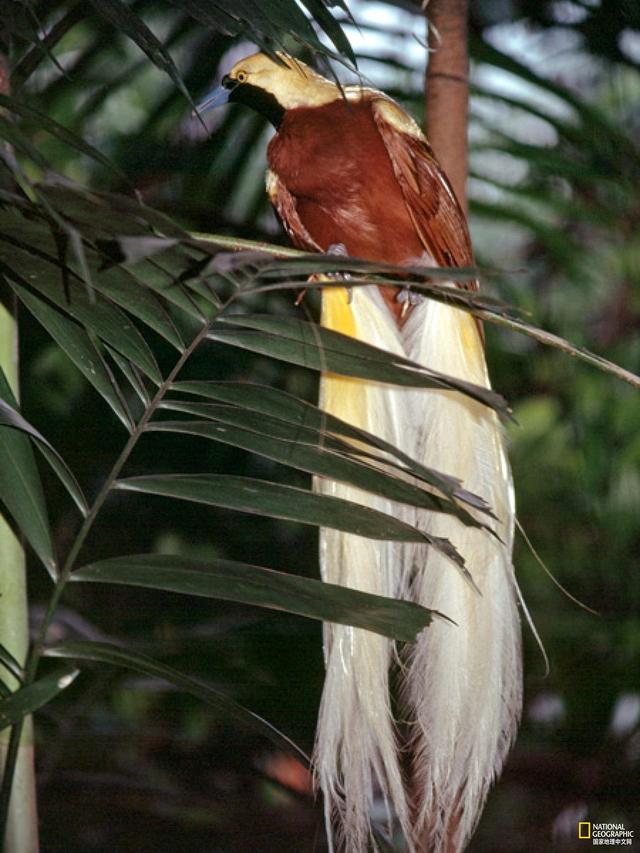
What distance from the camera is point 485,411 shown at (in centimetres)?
81

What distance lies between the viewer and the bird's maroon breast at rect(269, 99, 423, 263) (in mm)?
909

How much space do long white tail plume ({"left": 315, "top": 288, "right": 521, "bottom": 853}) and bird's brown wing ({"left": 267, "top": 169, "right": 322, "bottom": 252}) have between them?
83 millimetres

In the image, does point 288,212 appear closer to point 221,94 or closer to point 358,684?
point 221,94

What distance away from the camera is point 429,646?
735 millimetres

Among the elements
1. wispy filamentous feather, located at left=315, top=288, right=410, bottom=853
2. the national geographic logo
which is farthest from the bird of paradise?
the national geographic logo

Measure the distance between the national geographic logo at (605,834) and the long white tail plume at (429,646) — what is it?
2.00 ft

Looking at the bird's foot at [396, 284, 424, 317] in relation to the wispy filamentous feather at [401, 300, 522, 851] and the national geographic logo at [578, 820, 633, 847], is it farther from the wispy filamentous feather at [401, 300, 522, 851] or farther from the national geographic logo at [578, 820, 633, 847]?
the national geographic logo at [578, 820, 633, 847]

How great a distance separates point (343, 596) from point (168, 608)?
1019mm

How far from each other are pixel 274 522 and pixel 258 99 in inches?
28.5

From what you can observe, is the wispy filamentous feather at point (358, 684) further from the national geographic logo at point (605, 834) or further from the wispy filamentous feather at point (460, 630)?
the national geographic logo at point (605, 834)

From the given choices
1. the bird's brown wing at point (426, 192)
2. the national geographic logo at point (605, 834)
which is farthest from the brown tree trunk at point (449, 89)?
the national geographic logo at point (605, 834)

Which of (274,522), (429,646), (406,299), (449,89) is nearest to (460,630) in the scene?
(429,646)

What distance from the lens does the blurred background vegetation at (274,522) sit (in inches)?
44.6

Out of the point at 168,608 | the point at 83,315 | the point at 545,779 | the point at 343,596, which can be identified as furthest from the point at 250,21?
the point at 545,779
